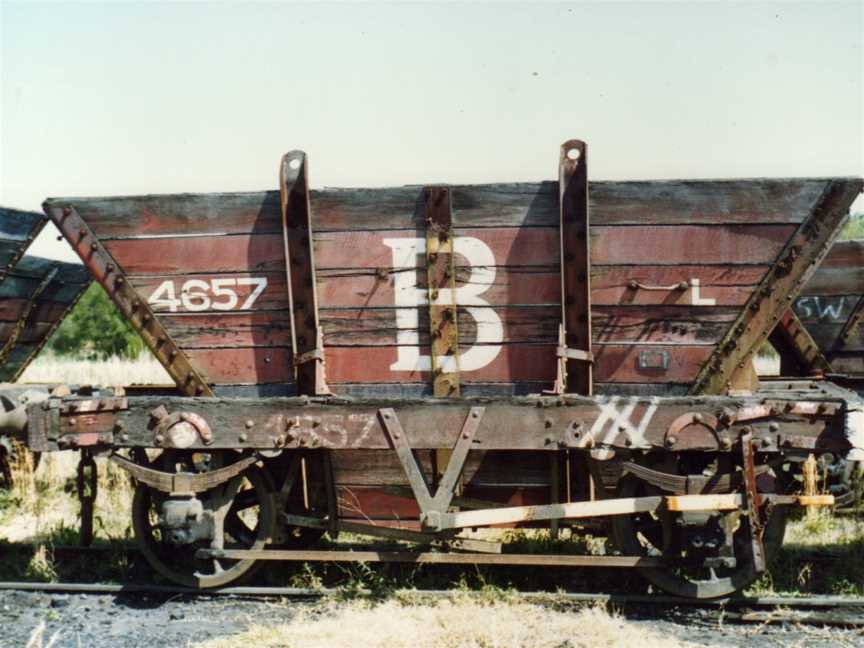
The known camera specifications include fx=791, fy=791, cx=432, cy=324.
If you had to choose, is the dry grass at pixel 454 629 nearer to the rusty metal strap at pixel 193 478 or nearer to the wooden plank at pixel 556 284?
the rusty metal strap at pixel 193 478

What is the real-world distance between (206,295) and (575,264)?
242 centimetres

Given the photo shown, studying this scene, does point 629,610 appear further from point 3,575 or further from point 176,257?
point 3,575

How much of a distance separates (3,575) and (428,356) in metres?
3.80

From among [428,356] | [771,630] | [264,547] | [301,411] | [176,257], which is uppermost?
[176,257]

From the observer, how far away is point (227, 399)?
5039mm

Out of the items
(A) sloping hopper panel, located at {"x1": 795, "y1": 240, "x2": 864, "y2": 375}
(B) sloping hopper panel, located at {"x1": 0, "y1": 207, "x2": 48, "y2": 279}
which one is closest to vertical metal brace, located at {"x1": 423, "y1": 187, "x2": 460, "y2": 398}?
(B) sloping hopper panel, located at {"x1": 0, "y1": 207, "x2": 48, "y2": 279}

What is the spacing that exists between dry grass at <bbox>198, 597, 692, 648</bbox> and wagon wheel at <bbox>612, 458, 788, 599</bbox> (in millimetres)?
431

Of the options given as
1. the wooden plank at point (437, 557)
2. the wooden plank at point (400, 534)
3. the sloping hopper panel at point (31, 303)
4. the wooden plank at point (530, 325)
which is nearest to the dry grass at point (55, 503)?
the sloping hopper panel at point (31, 303)

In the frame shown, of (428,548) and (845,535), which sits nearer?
(428,548)

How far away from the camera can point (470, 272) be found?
16.6ft

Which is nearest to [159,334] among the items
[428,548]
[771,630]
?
[428,548]

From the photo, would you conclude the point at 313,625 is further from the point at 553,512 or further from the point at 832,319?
the point at 832,319

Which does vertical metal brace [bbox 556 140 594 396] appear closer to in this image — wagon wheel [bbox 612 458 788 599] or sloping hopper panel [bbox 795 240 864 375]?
wagon wheel [bbox 612 458 788 599]

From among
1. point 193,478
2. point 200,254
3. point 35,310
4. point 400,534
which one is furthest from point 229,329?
point 35,310
